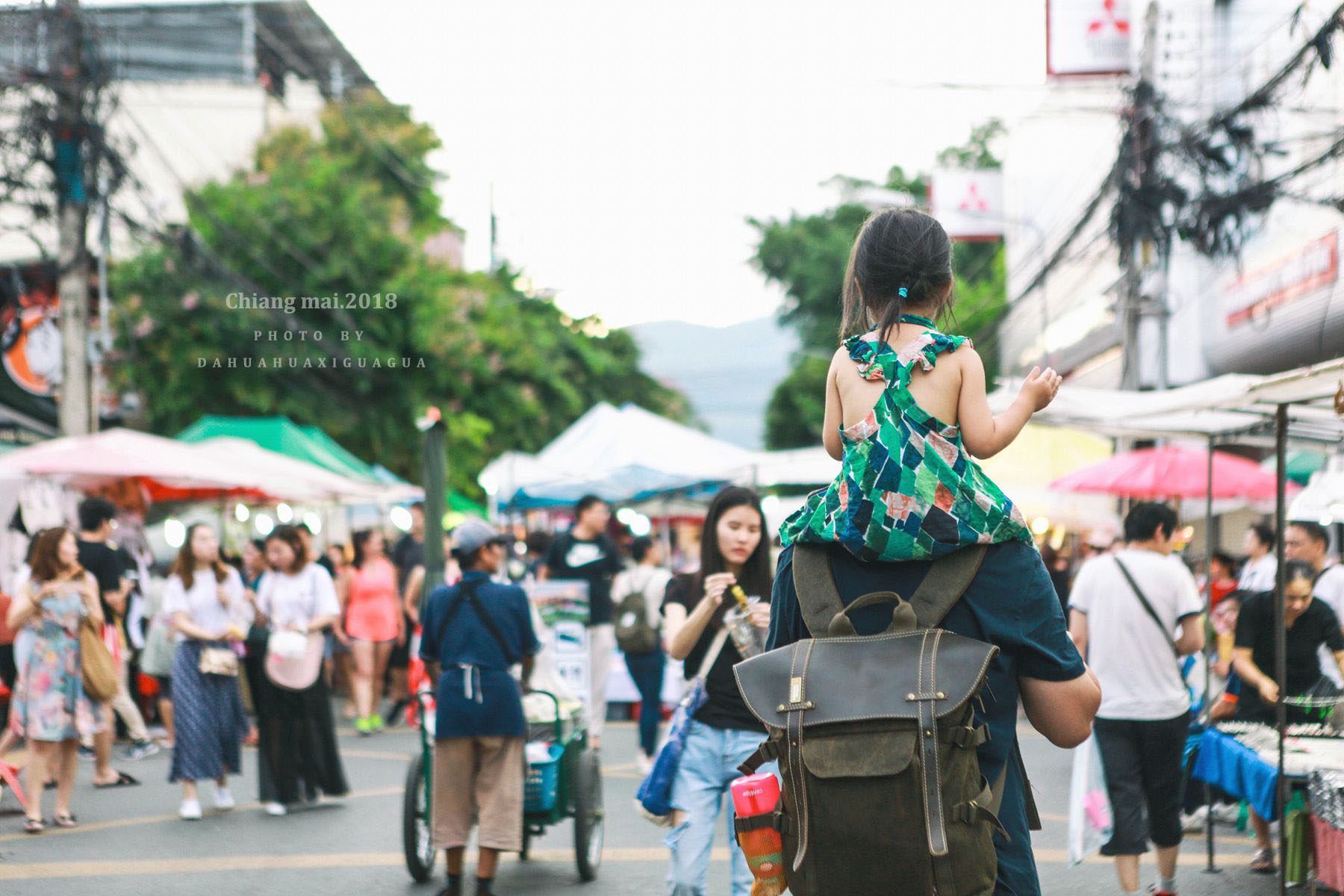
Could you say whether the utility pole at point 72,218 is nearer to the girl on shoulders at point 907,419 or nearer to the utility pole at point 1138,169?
the utility pole at point 1138,169

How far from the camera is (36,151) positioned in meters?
16.1

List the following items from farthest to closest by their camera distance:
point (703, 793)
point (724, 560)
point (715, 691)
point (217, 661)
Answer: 1. point (217, 661)
2. point (724, 560)
3. point (715, 691)
4. point (703, 793)

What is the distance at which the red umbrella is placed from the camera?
1235 cm

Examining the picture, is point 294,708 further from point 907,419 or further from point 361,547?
point 907,419

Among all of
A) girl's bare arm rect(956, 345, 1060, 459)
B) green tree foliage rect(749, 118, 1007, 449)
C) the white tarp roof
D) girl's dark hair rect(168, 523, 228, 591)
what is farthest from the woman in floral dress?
green tree foliage rect(749, 118, 1007, 449)

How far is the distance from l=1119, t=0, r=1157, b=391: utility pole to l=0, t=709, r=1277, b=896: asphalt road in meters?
8.04

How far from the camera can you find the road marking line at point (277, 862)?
7859mm

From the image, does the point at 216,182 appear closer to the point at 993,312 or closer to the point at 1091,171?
the point at 1091,171

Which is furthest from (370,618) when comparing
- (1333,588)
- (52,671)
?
(1333,588)

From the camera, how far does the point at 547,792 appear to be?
7648 mm

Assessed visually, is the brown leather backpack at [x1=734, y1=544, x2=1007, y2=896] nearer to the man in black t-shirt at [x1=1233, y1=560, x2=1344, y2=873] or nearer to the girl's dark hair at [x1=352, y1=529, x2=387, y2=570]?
the man in black t-shirt at [x1=1233, y1=560, x2=1344, y2=873]

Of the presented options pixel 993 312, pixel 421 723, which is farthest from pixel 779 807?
pixel 993 312

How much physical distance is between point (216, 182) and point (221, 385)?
12.2 ft

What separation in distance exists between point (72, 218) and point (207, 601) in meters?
7.88
